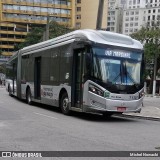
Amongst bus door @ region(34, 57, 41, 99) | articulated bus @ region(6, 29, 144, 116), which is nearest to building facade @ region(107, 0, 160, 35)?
bus door @ region(34, 57, 41, 99)

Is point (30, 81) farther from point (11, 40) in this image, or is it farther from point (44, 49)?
point (11, 40)

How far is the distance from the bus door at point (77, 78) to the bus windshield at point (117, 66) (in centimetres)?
92

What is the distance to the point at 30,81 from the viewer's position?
74.8 ft

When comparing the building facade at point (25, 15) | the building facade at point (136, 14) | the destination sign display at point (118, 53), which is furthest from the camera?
the building facade at point (136, 14)

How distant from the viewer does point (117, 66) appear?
15.2 m

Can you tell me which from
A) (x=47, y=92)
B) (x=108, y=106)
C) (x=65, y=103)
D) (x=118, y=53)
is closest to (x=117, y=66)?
(x=118, y=53)

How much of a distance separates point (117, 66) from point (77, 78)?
181cm

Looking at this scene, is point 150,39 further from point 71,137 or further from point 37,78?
point 71,137

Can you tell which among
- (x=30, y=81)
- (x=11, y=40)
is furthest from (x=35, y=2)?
(x=30, y=81)

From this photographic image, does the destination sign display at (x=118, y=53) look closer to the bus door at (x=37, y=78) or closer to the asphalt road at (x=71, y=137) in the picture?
the asphalt road at (x=71, y=137)

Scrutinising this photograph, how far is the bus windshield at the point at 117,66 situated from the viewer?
14.9 metres

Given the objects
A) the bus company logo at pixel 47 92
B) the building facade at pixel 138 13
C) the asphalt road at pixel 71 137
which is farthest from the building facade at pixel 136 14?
the asphalt road at pixel 71 137

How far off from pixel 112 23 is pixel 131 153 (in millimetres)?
150100

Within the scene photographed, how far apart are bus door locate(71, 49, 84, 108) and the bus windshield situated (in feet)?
3.02
